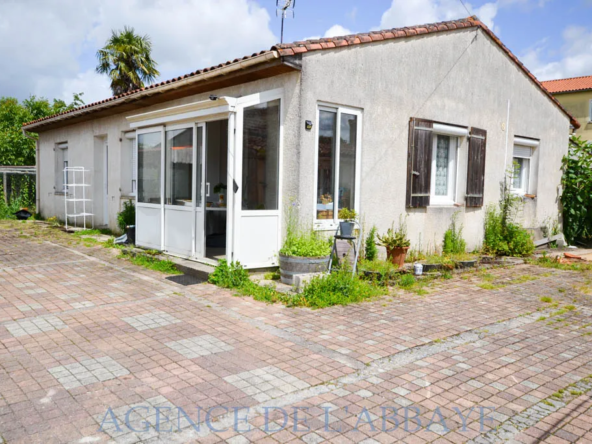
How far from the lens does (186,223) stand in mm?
8141

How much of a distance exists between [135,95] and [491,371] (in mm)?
8866

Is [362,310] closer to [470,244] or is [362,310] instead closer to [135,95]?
[470,244]

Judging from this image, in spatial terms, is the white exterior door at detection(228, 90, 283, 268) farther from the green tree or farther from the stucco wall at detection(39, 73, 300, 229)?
the green tree

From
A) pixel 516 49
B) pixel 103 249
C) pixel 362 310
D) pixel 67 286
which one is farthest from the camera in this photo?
pixel 516 49

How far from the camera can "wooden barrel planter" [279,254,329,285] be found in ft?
22.2

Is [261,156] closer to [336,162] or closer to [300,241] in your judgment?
[336,162]

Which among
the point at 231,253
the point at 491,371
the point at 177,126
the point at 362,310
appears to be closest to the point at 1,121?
the point at 177,126

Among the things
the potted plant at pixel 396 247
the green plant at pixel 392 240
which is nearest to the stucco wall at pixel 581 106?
the green plant at pixel 392 240

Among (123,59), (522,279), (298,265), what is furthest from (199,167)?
(123,59)

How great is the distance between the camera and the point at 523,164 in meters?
12.1

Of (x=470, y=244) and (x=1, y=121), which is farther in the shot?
(x=1, y=121)

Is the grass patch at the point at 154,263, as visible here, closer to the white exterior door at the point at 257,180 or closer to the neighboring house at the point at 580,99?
the white exterior door at the point at 257,180

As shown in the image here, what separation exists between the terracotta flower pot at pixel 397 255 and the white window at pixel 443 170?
2.26 m

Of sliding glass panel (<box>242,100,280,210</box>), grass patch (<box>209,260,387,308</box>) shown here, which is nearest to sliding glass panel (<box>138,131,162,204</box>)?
sliding glass panel (<box>242,100,280,210</box>)
